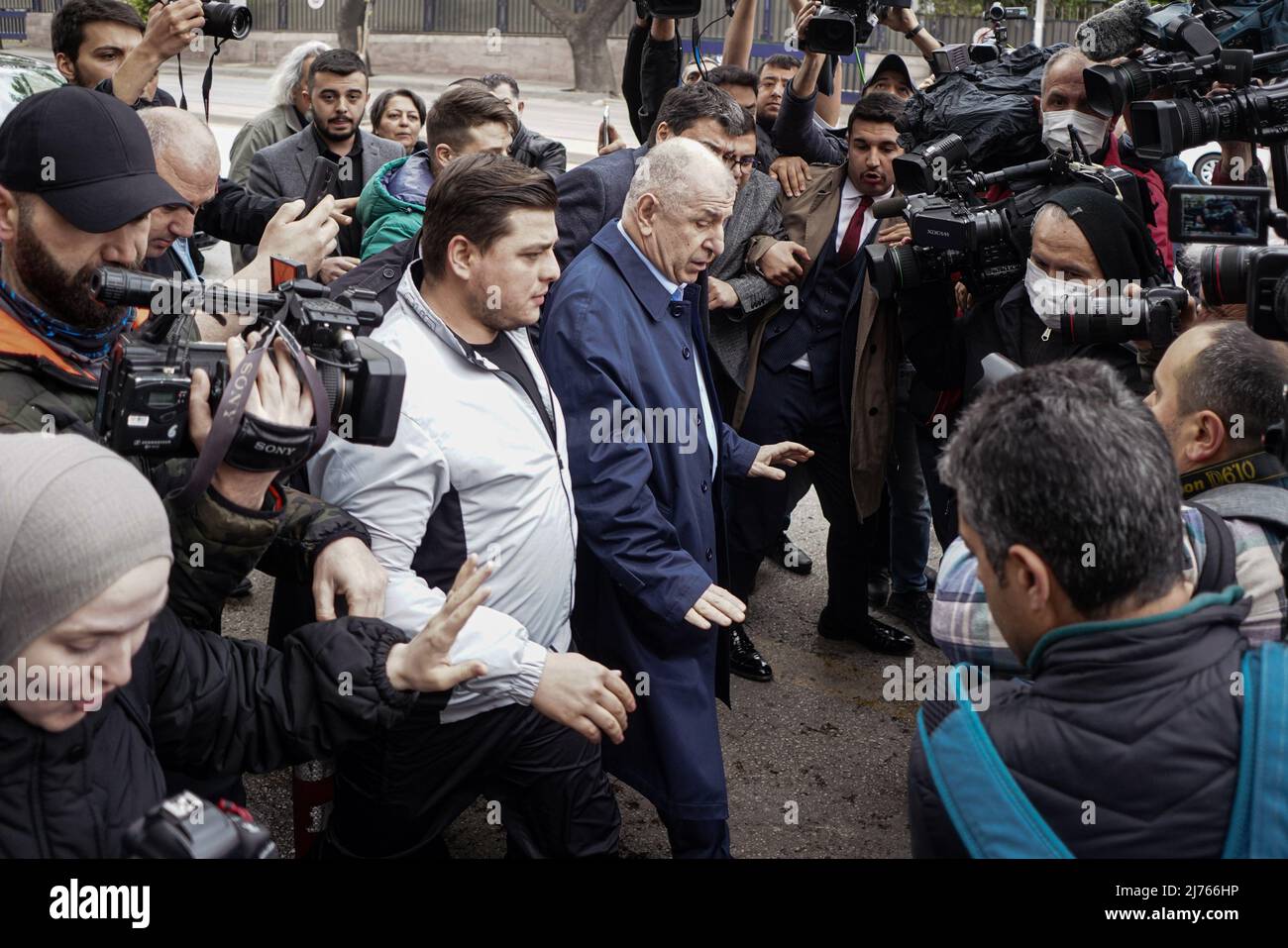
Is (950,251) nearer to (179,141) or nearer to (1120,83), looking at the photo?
(1120,83)

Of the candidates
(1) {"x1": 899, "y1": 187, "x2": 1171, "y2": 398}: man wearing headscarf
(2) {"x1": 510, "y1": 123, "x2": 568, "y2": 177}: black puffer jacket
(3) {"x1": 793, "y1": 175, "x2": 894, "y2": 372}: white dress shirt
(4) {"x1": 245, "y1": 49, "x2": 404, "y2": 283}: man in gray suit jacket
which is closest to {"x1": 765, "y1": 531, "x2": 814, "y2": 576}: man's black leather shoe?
(3) {"x1": 793, "y1": 175, "x2": 894, "y2": 372}: white dress shirt

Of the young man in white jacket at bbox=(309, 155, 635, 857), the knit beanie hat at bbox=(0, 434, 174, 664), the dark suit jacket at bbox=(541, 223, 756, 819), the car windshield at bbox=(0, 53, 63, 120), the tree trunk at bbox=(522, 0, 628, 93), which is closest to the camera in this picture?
the knit beanie hat at bbox=(0, 434, 174, 664)

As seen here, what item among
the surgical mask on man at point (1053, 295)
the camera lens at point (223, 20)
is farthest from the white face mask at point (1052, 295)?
the camera lens at point (223, 20)

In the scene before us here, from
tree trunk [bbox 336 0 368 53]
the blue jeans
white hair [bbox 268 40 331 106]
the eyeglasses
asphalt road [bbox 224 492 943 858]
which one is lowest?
asphalt road [bbox 224 492 943 858]

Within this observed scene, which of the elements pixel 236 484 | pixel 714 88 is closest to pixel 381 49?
pixel 714 88

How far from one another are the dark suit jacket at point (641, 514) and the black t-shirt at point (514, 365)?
0.22 metres

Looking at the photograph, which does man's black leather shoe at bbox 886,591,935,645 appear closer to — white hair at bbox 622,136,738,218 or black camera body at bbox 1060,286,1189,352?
black camera body at bbox 1060,286,1189,352

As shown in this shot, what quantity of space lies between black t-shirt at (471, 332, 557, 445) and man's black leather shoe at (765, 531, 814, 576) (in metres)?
2.69

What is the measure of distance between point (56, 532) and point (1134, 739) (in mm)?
1384

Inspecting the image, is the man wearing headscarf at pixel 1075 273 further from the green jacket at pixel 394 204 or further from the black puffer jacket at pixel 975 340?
the green jacket at pixel 394 204

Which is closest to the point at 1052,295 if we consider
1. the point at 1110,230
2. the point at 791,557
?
the point at 1110,230

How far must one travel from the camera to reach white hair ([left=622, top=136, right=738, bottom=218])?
3416 millimetres

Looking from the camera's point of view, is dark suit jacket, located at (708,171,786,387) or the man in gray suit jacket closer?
dark suit jacket, located at (708,171,786,387)
